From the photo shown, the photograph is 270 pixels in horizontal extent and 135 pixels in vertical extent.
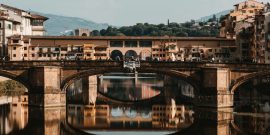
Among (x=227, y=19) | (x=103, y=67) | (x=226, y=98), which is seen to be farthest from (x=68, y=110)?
(x=227, y=19)

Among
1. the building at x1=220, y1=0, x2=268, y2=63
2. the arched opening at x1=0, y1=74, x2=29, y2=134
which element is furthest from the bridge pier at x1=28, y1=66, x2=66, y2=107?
the building at x1=220, y1=0, x2=268, y2=63

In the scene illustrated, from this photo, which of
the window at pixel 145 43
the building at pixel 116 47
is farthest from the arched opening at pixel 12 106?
the window at pixel 145 43

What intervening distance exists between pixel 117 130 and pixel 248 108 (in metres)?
22.7

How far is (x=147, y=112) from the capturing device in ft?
238

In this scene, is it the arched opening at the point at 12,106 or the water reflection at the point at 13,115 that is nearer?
the water reflection at the point at 13,115

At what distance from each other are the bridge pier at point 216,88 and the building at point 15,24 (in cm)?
5384

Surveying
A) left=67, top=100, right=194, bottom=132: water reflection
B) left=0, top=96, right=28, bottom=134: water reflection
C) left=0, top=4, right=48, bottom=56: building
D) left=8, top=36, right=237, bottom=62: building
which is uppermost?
left=0, top=4, right=48, bottom=56: building

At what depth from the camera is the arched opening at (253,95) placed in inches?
2761

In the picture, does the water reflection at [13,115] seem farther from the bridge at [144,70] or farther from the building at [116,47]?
the building at [116,47]

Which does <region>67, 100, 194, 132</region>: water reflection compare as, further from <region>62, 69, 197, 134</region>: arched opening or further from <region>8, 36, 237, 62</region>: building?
<region>8, 36, 237, 62</region>: building

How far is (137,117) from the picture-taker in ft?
222

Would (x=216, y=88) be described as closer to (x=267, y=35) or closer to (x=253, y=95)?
(x=253, y=95)

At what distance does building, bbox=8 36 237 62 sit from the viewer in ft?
373

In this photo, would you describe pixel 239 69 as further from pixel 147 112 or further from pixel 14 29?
pixel 14 29
